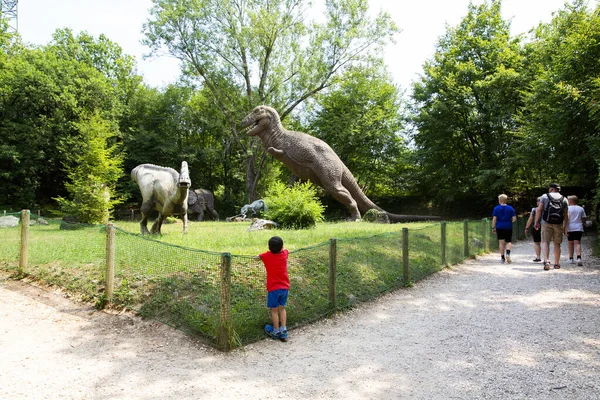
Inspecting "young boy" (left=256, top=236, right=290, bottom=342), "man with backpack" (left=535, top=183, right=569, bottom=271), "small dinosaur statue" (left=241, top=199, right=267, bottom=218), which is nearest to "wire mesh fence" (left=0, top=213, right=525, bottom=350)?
"young boy" (left=256, top=236, right=290, bottom=342)

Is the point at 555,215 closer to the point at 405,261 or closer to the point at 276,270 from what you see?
the point at 405,261

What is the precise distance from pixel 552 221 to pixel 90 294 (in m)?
9.56

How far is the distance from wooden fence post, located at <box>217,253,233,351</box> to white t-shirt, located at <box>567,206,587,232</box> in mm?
9063

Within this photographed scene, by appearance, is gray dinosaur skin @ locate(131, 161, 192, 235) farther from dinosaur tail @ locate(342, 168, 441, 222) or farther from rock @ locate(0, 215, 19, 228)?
dinosaur tail @ locate(342, 168, 441, 222)

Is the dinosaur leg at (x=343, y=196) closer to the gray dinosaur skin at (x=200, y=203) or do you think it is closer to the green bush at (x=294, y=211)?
the green bush at (x=294, y=211)

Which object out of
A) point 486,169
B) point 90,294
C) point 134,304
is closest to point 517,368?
point 134,304

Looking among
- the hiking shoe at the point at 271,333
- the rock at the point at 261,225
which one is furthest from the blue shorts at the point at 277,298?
the rock at the point at 261,225

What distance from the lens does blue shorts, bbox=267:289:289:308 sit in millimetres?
5188

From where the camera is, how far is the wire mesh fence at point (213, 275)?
17.4 ft

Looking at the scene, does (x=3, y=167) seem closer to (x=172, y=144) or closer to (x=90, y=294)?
(x=172, y=144)

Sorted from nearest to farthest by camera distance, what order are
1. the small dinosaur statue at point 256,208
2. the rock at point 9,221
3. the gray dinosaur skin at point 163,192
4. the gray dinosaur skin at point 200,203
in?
the gray dinosaur skin at point 163,192 → the rock at point 9,221 → the small dinosaur statue at point 256,208 → the gray dinosaur skin at point 200,203

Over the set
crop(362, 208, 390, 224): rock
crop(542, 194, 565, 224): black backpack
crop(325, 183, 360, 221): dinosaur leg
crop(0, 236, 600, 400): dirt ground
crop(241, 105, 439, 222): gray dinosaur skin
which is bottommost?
crop(0, 236, 600, 400): dirt ground

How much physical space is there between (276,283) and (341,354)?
44.6 inches

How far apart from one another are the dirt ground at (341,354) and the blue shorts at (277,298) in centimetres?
45
